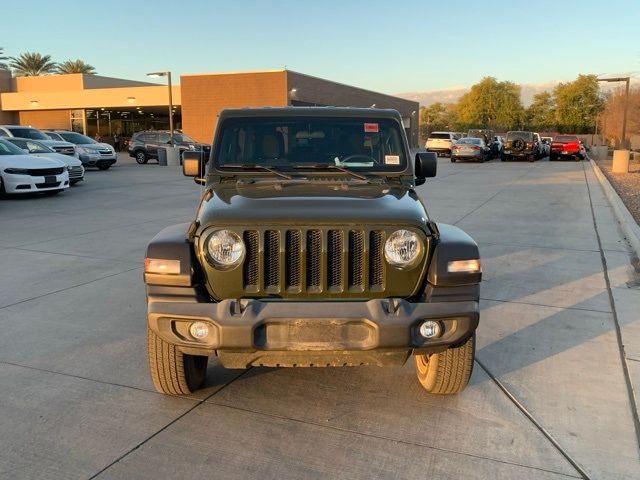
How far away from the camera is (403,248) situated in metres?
3.45

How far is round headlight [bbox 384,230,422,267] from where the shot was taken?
135 inches

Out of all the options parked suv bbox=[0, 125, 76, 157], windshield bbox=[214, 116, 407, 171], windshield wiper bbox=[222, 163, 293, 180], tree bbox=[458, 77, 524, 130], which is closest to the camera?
windshield wiper bbox=[222, 163, 293, 180]

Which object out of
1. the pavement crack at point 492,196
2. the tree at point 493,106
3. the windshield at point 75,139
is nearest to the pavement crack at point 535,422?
the pavement crack at point 492,196

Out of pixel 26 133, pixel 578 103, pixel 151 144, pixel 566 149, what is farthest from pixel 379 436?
pixel 578 103

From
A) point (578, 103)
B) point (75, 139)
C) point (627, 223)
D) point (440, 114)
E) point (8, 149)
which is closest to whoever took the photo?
point (627, 223)

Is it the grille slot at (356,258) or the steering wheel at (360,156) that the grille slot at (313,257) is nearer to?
the grille slot at (356,258)

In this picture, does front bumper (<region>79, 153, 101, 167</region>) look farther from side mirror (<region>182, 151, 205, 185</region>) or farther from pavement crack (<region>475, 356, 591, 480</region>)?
pavement crack (<region>475, 356, 591, 480</region>)

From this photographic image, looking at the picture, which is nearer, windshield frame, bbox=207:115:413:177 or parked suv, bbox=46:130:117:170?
windshield frame, bbox=207:115:413:177

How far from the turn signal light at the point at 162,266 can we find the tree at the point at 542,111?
338 feet

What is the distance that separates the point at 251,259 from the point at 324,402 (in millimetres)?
1159

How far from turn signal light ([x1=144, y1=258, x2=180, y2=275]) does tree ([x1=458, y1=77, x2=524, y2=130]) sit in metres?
102

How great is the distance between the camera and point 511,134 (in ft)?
119

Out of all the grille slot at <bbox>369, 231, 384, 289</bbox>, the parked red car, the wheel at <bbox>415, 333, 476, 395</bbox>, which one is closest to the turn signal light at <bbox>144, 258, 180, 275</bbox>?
the grille slot at <bbox>369, 231, 384, 289</bbox>

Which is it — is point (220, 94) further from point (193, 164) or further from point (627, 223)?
point (193, 164)
